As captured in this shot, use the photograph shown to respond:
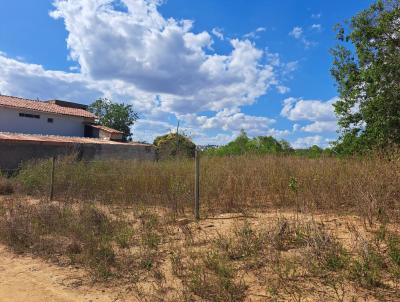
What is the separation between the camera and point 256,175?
8289 millimetres

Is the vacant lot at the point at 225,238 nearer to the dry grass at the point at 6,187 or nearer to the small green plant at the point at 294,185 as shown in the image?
the small green plant at the point at 294,185

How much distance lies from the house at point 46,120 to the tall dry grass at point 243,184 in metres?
13.0

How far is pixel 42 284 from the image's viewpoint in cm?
446

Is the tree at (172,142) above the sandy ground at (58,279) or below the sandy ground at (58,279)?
above

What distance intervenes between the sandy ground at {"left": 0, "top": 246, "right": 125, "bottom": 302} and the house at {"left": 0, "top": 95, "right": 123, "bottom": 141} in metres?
19.7

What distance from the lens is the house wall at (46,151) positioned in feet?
55.0

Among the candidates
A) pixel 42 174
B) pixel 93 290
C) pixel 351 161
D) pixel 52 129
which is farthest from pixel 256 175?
→ pixel 52 129

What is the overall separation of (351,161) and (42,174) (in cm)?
925

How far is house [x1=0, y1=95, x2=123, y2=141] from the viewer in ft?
74.1

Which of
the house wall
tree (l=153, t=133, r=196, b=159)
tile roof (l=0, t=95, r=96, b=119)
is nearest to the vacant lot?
the house wall

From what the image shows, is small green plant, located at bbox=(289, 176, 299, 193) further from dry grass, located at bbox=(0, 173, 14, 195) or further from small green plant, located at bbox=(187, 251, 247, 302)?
dry grass, located at bbox=(0, 173, 14, 195)

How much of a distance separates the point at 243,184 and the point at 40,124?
813 inches

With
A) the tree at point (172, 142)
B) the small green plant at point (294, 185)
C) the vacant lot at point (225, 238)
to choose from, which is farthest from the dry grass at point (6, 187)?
the tree at point (172, 142)

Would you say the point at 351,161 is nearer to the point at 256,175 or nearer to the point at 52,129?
the point at 256,175
